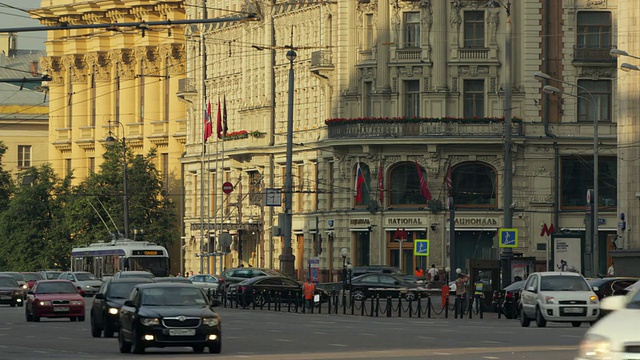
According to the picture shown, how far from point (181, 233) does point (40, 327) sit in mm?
66860

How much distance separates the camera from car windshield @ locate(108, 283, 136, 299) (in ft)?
139

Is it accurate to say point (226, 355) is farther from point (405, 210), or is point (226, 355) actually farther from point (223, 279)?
point (405, 210)

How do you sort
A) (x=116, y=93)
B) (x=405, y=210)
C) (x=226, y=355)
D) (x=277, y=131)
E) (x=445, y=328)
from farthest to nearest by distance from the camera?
(x=116, y=93), (x=277, y=131), (x=405, y=210), (x=445, y=328), (x=226, y=355)

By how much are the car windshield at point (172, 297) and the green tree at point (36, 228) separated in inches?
3060

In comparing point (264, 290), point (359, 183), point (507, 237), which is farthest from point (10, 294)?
point (359, 183)

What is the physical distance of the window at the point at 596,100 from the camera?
8812 cm

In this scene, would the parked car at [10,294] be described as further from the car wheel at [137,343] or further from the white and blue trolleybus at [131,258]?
the car wheel at [137,343]

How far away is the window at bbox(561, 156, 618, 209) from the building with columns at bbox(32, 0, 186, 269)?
3469 cm

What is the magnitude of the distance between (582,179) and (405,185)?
9.00 m

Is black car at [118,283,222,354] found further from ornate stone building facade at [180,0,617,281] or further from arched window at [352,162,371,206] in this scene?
arched window at [352,162,371,206]

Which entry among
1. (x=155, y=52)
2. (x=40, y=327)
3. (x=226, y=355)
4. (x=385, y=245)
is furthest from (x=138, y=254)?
(x=226, y=355)

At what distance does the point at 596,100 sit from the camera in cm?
8819

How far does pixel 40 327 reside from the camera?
4834cm

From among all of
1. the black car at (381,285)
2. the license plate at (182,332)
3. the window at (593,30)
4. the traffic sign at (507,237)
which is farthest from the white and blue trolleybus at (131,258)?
the license plate at (182,332)
